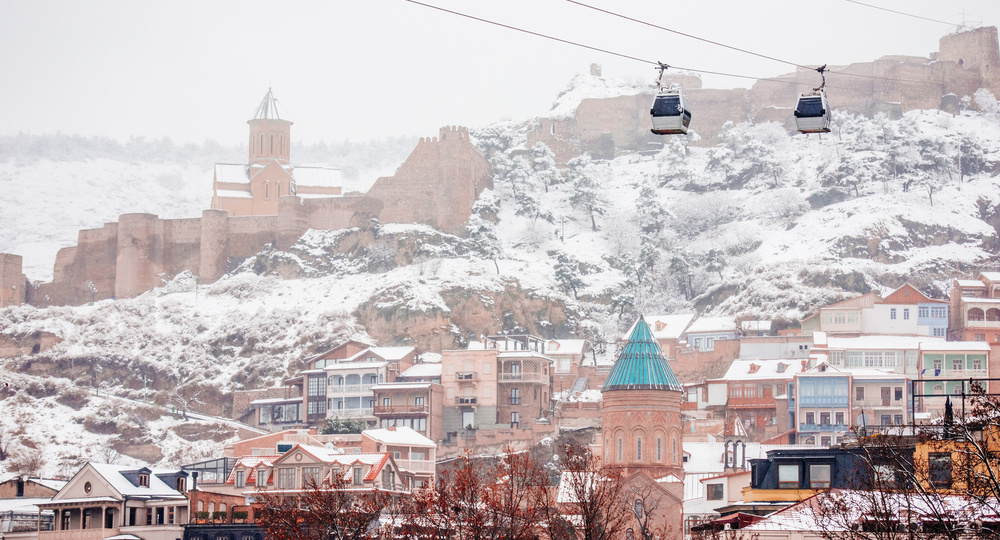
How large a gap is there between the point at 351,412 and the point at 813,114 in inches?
2375

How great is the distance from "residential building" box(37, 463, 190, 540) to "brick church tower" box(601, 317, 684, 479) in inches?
662

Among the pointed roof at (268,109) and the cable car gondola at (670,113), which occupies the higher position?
the pointed roof at (268,109)

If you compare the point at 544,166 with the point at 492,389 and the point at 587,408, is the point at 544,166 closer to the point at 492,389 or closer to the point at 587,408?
the point at 492,389

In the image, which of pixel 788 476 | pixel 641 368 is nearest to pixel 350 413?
pixel 641 368

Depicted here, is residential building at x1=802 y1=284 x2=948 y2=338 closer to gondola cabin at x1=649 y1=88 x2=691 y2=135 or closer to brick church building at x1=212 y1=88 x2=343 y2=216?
brick church building at x1=212 y1=88 x2=343 y2=216

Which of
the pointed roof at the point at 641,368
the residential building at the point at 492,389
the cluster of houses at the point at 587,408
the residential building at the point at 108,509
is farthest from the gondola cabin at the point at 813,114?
the residential building at the point at 492,389

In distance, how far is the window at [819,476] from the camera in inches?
1574

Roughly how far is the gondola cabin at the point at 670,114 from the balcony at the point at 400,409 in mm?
56780

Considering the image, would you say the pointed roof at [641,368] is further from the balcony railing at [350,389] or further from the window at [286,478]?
the balcony railing at [350,389]

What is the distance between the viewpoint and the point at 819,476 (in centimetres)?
4028

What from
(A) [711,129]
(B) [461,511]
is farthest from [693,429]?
(A) [711,129]

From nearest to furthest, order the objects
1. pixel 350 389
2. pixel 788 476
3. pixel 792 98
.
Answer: pixel 788 476, pixel 350 389, pixel 792 98

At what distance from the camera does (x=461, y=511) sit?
36.6 metres

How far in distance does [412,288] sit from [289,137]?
2363cm
